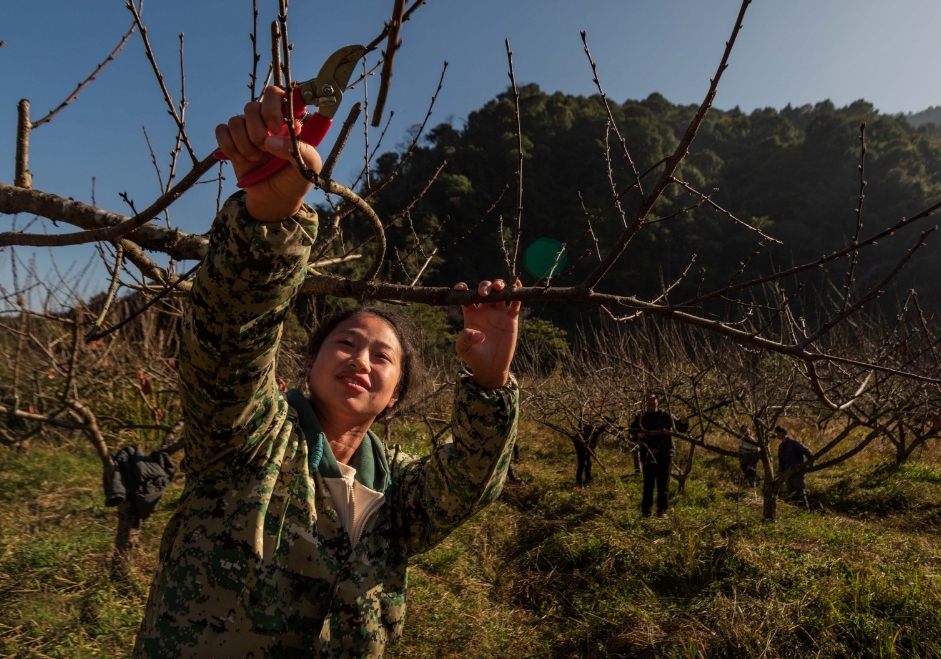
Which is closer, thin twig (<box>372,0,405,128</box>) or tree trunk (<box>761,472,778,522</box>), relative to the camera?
thin twig (<box>372,0,405,128</box>)

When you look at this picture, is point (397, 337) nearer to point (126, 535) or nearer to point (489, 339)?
point (489, 339)

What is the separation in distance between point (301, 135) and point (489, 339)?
0.65 metres

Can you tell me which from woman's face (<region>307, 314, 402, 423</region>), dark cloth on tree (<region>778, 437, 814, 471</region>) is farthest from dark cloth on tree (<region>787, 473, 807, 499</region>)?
woman's face (<region>307, 314, 402, 423</region>)

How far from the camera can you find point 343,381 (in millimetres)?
1370

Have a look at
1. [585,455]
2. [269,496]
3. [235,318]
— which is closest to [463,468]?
[269,496]

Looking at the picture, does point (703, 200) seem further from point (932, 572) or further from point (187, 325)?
point (932, 572)

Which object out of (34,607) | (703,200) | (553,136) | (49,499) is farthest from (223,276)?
(553,136)

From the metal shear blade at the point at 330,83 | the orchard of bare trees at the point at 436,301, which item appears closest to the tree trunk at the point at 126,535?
the orchard of bare trees at the point at 436,301

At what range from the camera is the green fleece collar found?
4.25 ft

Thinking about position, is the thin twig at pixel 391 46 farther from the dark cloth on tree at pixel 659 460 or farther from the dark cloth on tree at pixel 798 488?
the dark cloth on tree at pixel 798 488

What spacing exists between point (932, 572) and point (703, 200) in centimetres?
484

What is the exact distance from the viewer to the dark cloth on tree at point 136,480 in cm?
447

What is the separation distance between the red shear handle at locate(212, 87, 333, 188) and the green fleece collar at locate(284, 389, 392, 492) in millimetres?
641

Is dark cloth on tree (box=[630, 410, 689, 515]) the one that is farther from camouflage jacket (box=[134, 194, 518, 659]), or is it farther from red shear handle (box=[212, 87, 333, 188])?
red shear handle (box=[212, 87, 333, 188])
